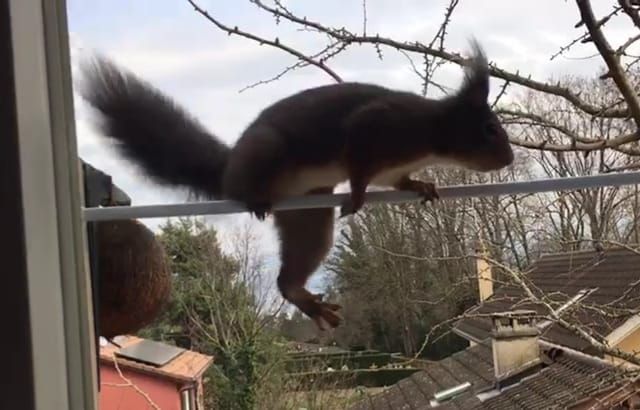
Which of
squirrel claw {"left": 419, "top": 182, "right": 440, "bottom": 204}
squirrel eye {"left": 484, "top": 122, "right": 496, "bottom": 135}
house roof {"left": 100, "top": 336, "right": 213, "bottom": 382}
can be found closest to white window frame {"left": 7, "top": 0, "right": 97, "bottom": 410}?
house roof {"left": 100, "top": 336, "right": 213, "bottom": 382}

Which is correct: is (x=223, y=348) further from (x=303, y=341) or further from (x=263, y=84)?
(x=263, y=84)

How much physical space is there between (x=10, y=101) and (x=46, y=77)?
→ 4cm

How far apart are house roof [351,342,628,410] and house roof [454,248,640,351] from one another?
0.02 m

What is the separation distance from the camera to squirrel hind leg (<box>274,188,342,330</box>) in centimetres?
68

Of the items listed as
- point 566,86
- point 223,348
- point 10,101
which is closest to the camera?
point 10,101

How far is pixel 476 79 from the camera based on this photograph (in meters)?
0.72

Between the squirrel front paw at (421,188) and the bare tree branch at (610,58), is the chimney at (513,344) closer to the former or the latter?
the squirrel front paw at (421,188)

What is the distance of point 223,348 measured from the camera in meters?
0.63

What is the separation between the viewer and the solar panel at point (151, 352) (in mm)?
651

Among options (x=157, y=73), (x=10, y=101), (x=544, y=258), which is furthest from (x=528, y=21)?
(x=10, y=101)

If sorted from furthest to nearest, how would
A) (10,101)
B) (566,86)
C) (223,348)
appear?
(566,86), (223,348), (10,101)

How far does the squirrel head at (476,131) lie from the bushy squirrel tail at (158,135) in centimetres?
24

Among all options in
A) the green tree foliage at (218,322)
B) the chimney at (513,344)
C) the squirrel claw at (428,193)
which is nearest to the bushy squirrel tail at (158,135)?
the green tree foliage at (218,322)

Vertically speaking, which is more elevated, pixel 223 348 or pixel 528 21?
pixel 528 21
